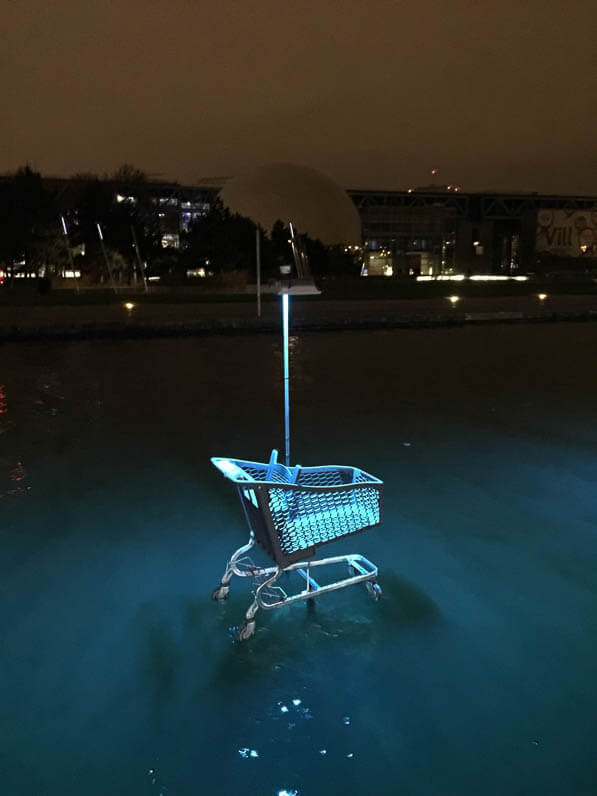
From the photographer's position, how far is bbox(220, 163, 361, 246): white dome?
37.6 m

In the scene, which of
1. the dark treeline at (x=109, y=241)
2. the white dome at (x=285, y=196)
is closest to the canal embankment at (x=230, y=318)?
the white dome at (x=285, y=196)

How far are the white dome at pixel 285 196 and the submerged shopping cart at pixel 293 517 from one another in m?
28.8

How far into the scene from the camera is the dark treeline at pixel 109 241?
44375 millimetres

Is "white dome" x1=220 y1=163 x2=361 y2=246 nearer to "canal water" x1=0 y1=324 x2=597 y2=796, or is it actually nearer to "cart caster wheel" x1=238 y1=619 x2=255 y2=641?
"canal water" x1=0 y1=324 x2=597 y2=796

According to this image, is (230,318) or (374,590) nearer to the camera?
(374,590)

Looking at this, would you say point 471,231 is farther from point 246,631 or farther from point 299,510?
point 246,631

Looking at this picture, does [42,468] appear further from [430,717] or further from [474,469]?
[430,717]

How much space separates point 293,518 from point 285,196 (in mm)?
37009

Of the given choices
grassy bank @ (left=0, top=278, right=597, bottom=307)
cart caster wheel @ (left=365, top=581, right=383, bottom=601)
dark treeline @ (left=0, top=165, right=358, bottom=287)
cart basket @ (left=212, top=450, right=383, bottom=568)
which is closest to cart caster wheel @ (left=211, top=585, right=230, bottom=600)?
cart basket @ (left=212, top=450, right=383, bottom=568)

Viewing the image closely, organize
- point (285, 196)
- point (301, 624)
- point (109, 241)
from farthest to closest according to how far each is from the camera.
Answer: point (109, 241) → point (285, 196) → point (301, 624)

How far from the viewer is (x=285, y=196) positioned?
38875mm

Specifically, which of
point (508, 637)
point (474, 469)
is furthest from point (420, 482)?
point (508, 637)

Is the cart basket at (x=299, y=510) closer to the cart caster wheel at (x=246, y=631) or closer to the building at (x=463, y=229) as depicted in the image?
the cart caster wheel at (x=246, y=631)

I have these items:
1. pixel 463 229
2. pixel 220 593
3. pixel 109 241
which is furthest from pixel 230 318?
pixel 463 229
